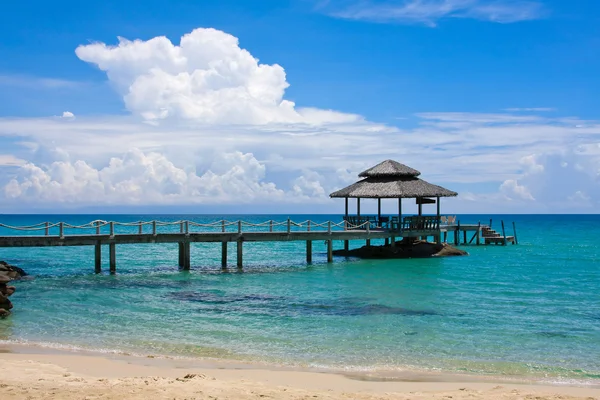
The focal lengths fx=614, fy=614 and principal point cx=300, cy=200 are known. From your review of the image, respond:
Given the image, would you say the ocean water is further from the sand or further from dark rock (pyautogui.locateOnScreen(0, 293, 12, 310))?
the sand

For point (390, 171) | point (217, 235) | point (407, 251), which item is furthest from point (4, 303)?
point (407, 251)

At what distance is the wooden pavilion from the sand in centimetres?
2559

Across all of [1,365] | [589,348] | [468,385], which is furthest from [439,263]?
[1,365]

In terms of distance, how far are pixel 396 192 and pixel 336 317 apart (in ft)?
62.3

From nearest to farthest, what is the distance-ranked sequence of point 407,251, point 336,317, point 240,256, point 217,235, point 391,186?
1. point 336,317
2. point 217,235
3. point 240,256
4. point 391,186
5. point 407,251

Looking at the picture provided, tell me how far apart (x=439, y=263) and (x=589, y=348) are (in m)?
22.8

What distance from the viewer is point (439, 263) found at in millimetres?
37375

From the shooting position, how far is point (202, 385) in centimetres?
1018

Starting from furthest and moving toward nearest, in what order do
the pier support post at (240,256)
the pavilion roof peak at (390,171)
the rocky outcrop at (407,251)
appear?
the rocky outcrop at (407,251)
the pavilion roof peak at (390,171)
the pier support post at (240,256)

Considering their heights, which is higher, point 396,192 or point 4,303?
point 396,192

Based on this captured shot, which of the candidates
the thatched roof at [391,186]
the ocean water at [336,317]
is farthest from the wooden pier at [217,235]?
the thatched roof at [391,186]

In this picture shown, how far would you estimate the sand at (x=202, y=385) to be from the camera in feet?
31.3

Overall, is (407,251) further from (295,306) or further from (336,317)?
(336,317)

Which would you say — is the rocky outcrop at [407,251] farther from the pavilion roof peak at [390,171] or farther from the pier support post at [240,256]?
the pier support post at [240,256]
